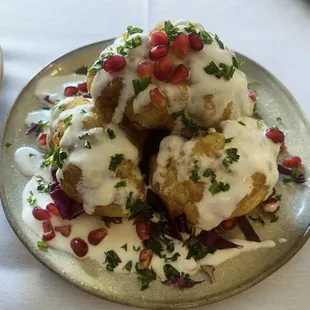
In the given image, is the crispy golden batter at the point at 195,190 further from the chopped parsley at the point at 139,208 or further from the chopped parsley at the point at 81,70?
the chopped parsley at the point at 81,70

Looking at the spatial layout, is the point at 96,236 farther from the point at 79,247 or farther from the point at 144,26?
the point at 144,26

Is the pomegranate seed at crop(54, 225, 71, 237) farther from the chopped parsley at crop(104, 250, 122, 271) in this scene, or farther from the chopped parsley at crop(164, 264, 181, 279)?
the chopped parsley at crop(164, 264, 181, 279)

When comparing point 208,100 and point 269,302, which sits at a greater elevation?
point 208,100

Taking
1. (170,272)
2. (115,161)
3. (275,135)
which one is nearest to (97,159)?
(115,161)

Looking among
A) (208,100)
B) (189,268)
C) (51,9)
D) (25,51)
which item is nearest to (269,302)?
(189,268)

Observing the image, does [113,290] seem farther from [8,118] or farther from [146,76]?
[8,118]

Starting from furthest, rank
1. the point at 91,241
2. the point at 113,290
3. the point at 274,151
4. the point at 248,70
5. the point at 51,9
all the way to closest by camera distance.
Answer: the point at 51,9 < the point at 248,70 < the point at 274,151 < the point at 91,241 < the point at 113,290
